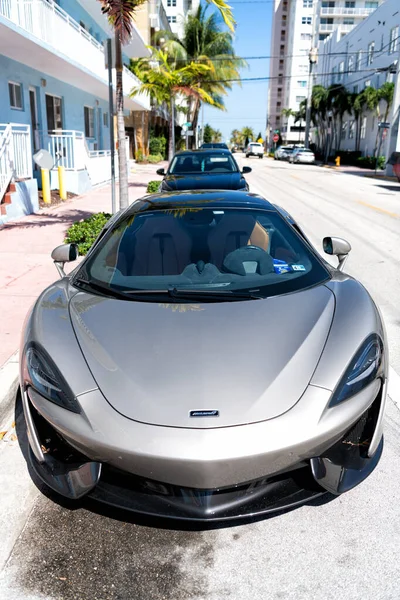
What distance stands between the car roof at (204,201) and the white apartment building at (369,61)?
29.5 metres

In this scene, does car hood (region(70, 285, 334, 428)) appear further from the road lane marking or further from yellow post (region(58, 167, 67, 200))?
yellow post (region(58, 167, 67, 200))

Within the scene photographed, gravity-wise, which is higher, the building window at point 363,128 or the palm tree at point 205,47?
the palm tree at point 205,47

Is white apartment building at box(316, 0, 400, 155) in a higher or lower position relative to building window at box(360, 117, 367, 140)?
higher

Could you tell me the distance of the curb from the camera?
3.83m

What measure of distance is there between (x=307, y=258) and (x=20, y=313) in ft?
10.4

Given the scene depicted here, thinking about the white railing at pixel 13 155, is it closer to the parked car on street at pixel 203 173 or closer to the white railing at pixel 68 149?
the parked car on street at pixel 203 173

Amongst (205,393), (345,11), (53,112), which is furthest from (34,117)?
(345,11)

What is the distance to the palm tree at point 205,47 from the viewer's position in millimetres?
34406

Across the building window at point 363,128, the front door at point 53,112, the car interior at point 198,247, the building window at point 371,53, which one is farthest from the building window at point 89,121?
the building window at point 371,53

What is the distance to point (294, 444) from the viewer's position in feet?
7.43

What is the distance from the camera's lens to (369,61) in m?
47.5

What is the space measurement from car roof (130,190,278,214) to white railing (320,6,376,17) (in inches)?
3695

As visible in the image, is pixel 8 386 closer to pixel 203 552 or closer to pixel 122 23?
pixel 203 552

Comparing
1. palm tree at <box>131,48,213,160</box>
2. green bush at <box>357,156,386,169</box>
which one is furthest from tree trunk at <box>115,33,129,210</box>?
green bush at <box>357,156,386,169</box>
